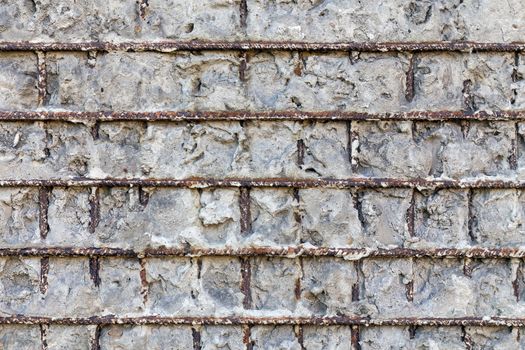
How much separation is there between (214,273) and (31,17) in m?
0.89

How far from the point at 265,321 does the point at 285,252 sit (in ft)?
0.67

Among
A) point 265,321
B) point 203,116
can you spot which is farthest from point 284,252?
point 203,116

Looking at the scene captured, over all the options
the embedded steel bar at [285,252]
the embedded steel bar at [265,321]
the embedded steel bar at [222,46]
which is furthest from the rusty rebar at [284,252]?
the embedded steel bar at [222,46]

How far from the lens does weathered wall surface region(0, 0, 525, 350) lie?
1884 mm

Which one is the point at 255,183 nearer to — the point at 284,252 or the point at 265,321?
the point at 284,252

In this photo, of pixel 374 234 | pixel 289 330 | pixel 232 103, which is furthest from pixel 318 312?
pixel 232 103

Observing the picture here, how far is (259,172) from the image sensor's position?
1896mm

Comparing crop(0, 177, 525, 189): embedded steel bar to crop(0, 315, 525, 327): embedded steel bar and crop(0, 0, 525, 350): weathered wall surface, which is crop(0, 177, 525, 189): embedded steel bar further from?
crop(0, 315, 525, 327): embedded steel bar

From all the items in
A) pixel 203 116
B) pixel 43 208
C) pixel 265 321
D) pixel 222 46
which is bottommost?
pixel 265 321

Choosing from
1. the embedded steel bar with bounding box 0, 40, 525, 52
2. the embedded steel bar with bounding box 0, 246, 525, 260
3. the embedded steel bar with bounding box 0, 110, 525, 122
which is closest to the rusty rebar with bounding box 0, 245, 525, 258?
the embedded steel bar with bounding box 0, 246, 525, 260

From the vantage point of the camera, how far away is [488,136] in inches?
75.4

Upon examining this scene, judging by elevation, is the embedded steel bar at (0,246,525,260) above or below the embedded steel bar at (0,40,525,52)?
below

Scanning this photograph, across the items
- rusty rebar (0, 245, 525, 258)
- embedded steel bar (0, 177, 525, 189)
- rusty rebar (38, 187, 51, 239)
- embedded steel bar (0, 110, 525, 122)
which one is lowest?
rusty rebar (0, 245, 525, 258)

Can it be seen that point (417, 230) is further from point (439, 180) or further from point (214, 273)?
point (214, 273)
